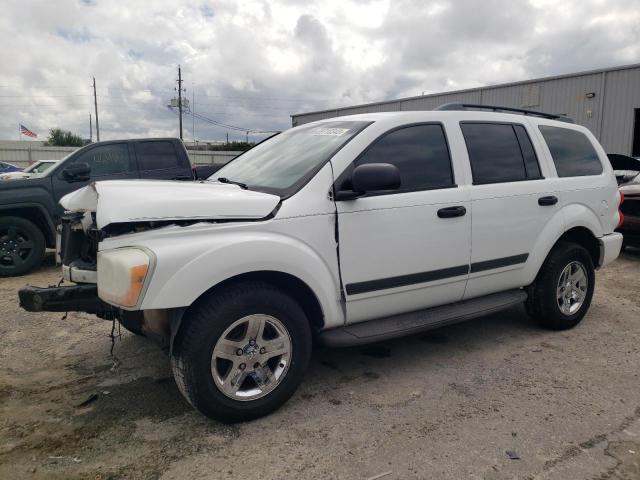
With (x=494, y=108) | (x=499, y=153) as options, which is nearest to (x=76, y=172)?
(x=494, y=108)

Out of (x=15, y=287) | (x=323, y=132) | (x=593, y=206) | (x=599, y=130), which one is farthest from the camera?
(x=599, y=130)

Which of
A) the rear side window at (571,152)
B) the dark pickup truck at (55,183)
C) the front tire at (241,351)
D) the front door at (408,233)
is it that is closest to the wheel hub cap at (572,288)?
the rear side window at (571,152)

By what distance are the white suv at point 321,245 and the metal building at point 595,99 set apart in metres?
14.7

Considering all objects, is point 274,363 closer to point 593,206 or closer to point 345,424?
point 345,424

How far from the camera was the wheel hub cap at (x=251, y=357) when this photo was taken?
2756 millimetres

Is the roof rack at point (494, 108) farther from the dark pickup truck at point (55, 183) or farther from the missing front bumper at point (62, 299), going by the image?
the dark pickup truck at point (55, 183)

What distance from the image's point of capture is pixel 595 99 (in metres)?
17.2

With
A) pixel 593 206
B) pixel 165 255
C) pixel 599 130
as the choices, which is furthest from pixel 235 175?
pixel 599 130

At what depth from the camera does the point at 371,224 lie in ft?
10.4

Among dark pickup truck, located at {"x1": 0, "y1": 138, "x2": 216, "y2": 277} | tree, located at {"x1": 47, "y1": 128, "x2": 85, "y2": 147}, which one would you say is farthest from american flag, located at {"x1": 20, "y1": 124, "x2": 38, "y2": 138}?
dark pickup truck, located at {"x1": 0, "y1": 138, "x2": 216, "y2": 277}

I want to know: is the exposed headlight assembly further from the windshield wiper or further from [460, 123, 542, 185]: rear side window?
[460, 123, 542, 185]: rear side window

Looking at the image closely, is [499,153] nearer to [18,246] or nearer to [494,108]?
[494,108]

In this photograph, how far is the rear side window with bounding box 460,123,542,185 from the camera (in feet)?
12.5

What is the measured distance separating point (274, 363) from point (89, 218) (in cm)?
138
